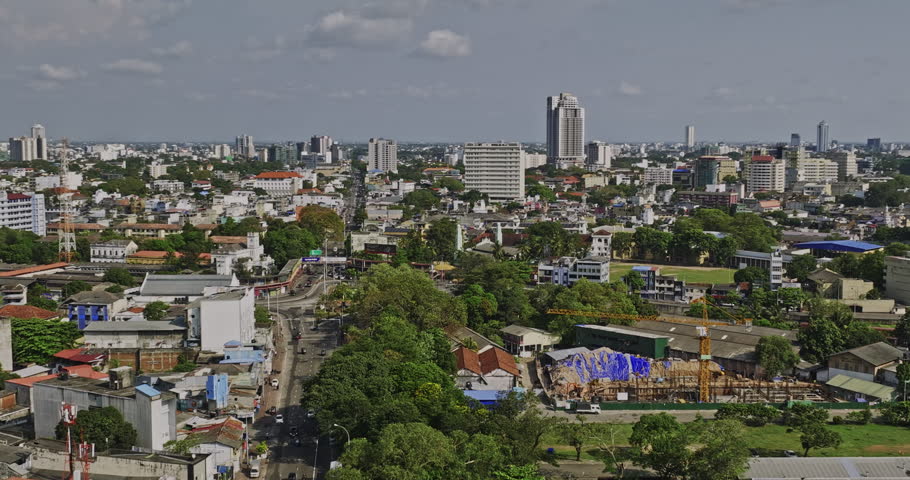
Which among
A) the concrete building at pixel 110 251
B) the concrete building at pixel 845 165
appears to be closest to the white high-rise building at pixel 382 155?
the concrete building at pixel 845 165

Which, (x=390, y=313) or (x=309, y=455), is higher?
(x=390, y=313)

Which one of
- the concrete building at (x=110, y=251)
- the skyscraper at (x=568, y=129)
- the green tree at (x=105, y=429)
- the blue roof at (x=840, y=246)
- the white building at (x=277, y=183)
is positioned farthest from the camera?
the skyscraper at (x=568, y=129)

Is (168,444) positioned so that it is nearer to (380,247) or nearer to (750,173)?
(380,247)

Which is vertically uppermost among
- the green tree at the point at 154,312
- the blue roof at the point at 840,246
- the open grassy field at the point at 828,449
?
the blue roof at the point at 840,246

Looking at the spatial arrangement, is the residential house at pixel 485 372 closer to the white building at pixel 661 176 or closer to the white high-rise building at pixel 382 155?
the white building at pixel 661 176

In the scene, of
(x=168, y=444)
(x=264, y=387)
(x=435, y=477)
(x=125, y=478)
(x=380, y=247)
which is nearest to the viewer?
(x=435, y=477)

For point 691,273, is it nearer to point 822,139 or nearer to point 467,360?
point 467,360

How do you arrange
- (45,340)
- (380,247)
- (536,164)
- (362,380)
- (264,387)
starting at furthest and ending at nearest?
1. (536,164)
2. (380,247)
3. (45,340)
4. (264,387)
5. (362,380)

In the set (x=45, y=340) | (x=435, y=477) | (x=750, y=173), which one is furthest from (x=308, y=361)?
(x=750, y=173)
